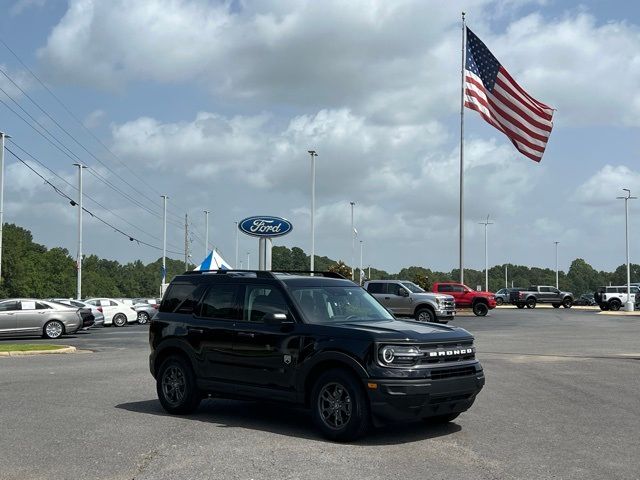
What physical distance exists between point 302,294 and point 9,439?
3724mm

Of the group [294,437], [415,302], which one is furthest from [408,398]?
[415,302]

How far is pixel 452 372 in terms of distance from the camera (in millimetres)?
9164

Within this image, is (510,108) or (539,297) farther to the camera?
(539,297)

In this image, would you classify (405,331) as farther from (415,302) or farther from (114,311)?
(114,311)

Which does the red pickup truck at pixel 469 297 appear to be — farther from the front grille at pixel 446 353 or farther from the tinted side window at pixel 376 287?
the front grille at pixel 446 353

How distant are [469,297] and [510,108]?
53.8ft

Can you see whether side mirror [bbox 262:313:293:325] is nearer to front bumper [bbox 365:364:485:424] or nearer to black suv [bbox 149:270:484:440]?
black suv [bbox 149:270:484:440]

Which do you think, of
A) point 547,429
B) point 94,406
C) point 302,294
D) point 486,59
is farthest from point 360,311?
point 486,59

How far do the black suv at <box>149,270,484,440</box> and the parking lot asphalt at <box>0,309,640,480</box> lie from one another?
403mm

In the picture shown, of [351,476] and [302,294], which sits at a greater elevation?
[302,294]

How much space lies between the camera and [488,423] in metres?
10.2

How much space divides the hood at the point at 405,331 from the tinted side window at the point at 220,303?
5.59 feet

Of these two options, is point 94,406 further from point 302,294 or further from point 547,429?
point 547,429

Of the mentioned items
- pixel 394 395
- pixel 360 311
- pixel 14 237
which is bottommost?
pixel 394 395
